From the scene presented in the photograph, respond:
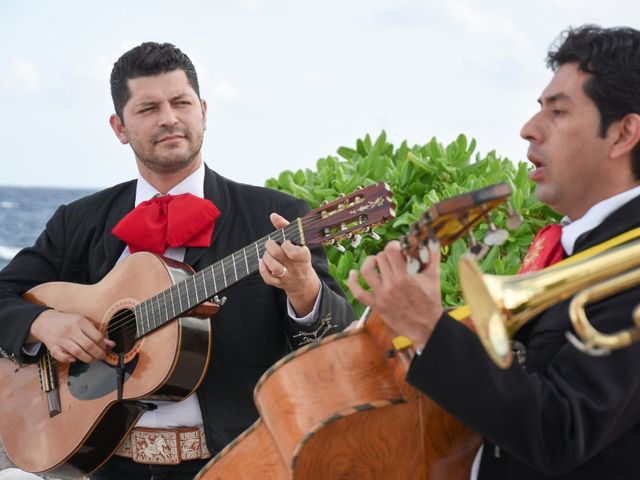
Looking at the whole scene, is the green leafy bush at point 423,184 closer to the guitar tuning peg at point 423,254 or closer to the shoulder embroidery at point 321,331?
the shoulder embroidery at point 321,331

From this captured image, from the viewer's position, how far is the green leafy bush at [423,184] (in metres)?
3.72

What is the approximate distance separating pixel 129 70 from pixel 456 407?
79.8 inches

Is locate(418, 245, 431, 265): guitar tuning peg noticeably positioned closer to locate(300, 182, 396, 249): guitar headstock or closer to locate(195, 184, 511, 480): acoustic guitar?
locate(195, 184, 511, 480): acoustic guitar

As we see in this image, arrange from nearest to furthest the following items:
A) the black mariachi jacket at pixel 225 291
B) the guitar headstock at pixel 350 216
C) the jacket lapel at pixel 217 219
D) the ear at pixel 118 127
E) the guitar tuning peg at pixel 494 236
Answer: the guitar tuning peg at pixel 494 236, the guitar headstock at pixel 350 216, the black mariachi jacket at pixel 225 291, the jacket lapel at pixel 217 219, the ear at pixel 118 127

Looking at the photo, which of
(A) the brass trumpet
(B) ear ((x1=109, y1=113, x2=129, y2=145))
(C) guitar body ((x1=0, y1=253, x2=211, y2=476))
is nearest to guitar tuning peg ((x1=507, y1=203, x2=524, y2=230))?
(A) the brass trumpet

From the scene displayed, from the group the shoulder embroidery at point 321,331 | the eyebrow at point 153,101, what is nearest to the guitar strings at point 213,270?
the shoulder embroidery at point 321,331

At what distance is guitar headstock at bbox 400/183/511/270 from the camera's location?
1.69m

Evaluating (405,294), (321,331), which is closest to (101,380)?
(321,331)

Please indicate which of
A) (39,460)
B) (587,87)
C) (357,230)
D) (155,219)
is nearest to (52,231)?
(155,219)

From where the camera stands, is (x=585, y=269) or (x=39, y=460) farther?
(x=39, y=460)

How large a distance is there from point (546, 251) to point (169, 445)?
1.46m

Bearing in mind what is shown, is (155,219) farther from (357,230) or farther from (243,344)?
(357,230)

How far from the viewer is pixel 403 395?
1.99 m

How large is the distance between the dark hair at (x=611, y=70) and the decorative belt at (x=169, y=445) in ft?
5.35
